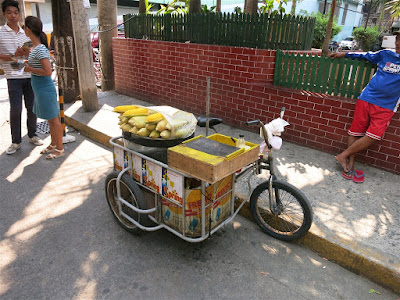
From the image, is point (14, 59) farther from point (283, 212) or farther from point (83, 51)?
point (283, 212)

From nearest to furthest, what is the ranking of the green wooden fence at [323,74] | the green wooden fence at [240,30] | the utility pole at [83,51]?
the green wooden fence at [323,74] → the green wooden fence at [240,30] → the utility pole at [83,51]

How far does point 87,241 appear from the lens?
3115 mm

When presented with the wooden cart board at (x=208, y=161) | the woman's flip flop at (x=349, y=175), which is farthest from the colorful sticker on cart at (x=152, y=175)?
the woman's flip flop at (x=349, y=175)

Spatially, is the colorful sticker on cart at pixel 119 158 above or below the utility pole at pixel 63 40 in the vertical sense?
below

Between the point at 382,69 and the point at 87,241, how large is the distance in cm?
404

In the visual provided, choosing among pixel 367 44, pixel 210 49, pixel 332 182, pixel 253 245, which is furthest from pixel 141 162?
pixel 367 44

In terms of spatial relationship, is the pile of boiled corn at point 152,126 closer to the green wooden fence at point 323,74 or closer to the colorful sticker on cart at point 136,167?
the colorful sticker on cart at point 136,167

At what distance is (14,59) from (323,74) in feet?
15.7

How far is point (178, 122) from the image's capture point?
2.84m

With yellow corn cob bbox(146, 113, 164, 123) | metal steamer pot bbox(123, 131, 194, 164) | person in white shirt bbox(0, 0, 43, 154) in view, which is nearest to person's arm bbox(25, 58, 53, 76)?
person in white shirt bbox(0, 0, 43, 154)

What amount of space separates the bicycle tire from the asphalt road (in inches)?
5.0

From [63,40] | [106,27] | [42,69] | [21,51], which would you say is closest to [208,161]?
[42,69]

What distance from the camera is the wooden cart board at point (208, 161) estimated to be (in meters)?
2.34

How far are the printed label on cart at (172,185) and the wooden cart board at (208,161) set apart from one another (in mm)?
85
